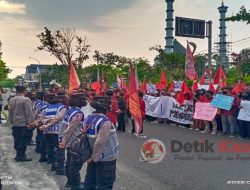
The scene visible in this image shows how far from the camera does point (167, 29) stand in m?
83.6

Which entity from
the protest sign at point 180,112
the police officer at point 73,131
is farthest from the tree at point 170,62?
the police officer at point 73,131

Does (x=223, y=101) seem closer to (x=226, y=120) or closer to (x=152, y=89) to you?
(x=226, y=120)

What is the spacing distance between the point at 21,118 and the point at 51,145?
1.34 meters

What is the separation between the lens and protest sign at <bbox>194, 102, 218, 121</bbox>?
51.5 feet

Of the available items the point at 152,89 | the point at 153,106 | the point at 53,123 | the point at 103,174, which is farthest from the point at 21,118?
the point at 152,89

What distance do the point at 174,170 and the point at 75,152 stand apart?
368 cm

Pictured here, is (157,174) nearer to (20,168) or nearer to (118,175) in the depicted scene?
(118,175)

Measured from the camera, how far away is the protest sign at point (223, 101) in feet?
48.6

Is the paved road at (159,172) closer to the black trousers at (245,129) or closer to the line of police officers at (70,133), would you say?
the line of police officers at (70,133)

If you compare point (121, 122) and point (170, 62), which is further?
point (170, 62)

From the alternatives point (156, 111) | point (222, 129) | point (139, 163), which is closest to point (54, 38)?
point (156, 111)

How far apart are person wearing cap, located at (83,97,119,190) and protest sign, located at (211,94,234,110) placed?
Result: 9.71 metres

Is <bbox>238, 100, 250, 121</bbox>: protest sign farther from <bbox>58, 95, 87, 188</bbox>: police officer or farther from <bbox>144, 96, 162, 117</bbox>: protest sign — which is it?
<bbox>58, 95, 87, 188</bbox>: police officer

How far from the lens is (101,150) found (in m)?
5.52
